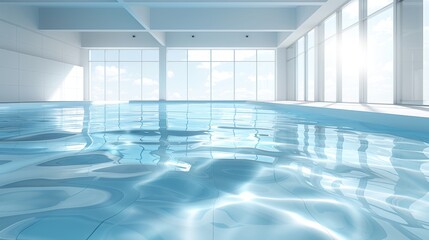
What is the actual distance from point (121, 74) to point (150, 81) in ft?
5.75

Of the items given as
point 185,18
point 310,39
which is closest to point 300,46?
point 310,39

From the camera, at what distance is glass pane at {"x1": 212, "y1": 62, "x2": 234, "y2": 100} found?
59.9 feet

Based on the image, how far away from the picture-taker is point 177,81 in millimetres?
17734

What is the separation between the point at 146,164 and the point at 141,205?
839 mm

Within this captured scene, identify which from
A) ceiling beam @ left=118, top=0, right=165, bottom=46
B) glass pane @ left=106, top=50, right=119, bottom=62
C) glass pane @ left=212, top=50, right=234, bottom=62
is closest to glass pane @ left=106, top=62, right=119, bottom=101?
glass pane @ left=106, top=50, right=119, bottom=62

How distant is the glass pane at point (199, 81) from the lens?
18359mm

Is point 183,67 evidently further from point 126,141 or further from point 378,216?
point 378,216

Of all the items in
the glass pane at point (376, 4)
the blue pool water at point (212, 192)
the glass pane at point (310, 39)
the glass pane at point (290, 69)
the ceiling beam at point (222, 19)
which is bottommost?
the blue pool water at point (212, 192)

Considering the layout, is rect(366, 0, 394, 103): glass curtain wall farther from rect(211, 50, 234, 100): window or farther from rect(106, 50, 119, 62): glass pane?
rect(106, 50, 119, 62): glass pane

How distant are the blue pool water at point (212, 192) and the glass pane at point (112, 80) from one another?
Result: 53.6 feet

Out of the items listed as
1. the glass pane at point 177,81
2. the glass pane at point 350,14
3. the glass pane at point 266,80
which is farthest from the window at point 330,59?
the glass pane at point 177,81

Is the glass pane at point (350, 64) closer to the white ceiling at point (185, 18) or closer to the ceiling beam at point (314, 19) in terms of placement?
the ceiling beam at point (314, 19)

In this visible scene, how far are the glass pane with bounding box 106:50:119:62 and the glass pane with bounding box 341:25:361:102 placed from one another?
1234cm

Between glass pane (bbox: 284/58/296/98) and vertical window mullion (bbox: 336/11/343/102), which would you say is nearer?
vertical window mullion (bbox: 336/11/343/102)
